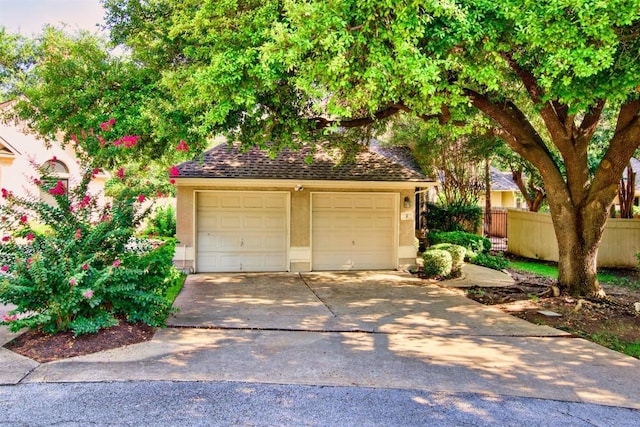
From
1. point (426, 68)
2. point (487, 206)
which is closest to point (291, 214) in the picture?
point (426, 68)

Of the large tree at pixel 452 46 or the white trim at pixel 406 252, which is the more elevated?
the large tree at pixel 452 46

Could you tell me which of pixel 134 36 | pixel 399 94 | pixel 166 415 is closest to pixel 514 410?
pixel 166 415

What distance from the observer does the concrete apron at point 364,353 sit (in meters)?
4.79

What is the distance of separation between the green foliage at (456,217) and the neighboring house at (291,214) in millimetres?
4285

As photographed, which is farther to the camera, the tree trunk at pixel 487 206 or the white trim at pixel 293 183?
the tree trunk at pixel 487 206

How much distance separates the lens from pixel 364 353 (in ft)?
18.9

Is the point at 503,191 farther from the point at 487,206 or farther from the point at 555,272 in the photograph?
the point at 555,272

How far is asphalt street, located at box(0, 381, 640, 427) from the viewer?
3871 mm

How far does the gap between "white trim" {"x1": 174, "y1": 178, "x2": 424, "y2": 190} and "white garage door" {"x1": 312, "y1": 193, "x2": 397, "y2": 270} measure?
0.32 metres

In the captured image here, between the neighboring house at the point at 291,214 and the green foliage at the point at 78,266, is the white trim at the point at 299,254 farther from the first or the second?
the green foliage at the point at 78,266

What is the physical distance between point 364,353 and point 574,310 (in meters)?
4.51

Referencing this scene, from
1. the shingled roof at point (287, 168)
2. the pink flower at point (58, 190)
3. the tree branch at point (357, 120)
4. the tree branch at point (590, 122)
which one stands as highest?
the tree branch at point (357, 120)

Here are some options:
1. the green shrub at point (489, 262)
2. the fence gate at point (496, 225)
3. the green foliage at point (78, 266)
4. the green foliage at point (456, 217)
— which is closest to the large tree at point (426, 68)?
the green foliage at point (78, 266)

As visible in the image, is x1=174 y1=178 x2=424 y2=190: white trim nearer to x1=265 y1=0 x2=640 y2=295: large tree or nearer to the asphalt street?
x1=265 y1=0 x2=640 y2=295: large tree
